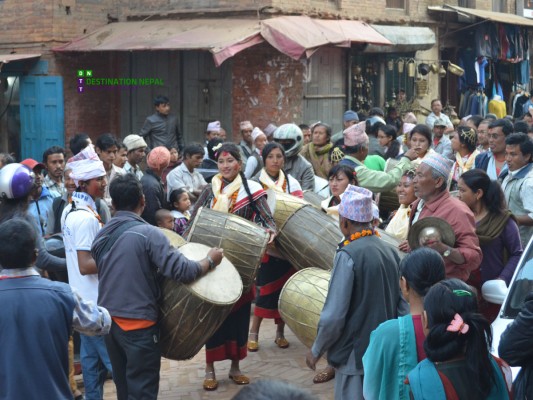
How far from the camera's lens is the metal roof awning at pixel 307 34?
43.1ft

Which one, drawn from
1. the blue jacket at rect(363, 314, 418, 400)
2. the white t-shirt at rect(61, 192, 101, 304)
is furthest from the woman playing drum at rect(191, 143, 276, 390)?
the blue jacket at rect(363, 314, 418, 400)

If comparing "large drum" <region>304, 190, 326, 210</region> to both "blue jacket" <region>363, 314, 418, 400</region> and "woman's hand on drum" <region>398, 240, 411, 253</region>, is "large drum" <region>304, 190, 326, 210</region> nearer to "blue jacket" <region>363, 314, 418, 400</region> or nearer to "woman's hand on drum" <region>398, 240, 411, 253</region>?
"woman's hand on drum" <region>398, 240, 411, 253</region>

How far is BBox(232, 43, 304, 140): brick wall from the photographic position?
14.2 metres

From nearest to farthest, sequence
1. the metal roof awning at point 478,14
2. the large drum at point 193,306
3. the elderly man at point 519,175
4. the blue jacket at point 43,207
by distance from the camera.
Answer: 1. the large drum at point 193,306
2. the blue jacket at point 43,207
3. the elderly man at point 519,175
4. the metal roof awning at point 478,14

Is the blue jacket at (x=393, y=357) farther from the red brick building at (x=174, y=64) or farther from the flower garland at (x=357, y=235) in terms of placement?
the red brick building at (x=174, y=64)

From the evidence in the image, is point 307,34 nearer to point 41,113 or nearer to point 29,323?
point 41,113

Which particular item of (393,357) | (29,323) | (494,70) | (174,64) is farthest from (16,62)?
(393,357)

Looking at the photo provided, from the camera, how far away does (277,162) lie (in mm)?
7812

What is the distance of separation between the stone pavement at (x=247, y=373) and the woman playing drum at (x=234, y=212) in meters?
0.14

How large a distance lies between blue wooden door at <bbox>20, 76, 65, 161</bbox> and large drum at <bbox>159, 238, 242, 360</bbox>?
947 centimetres

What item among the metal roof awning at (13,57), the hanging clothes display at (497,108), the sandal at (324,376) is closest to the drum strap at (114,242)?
the sandal at (324,376)

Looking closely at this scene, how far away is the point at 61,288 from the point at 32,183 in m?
1.95

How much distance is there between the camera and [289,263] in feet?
25.5

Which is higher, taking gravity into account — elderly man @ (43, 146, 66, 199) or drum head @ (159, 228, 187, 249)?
elderly man @ (43, 146, 66, 199)
